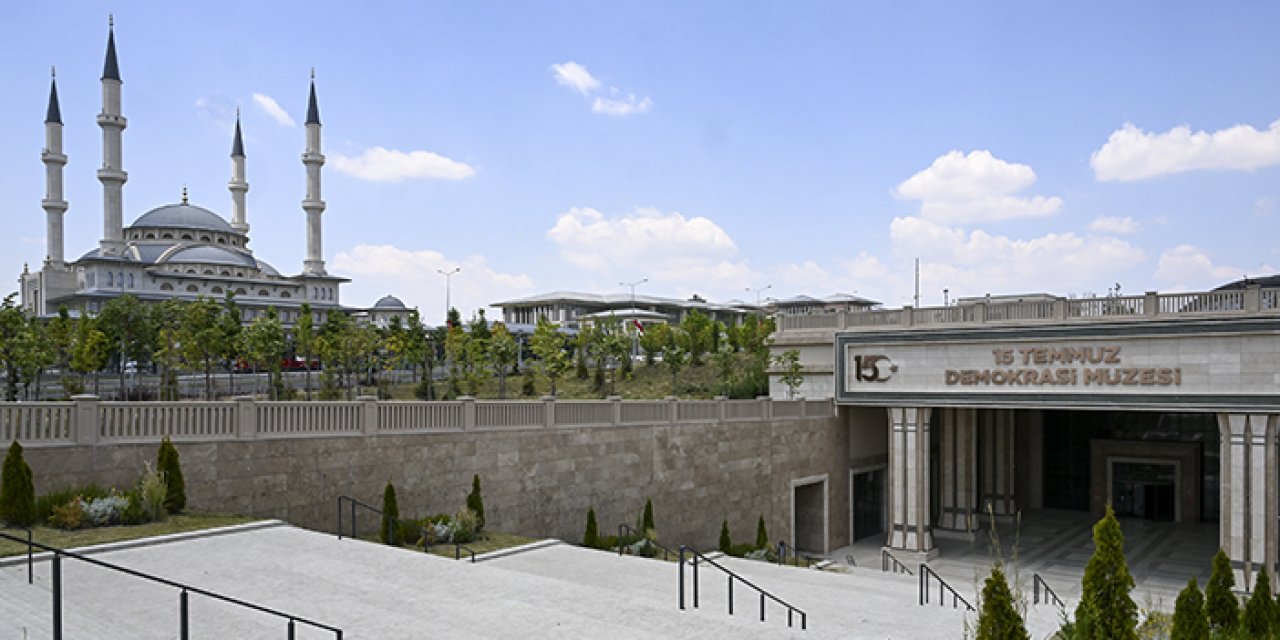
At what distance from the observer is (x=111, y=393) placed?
180 feet

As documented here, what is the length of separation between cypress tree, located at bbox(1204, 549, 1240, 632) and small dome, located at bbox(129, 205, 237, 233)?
92.0 metres

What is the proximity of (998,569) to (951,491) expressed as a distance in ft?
104

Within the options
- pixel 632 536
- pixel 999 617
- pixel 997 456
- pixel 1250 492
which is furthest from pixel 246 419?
pixel 997 456

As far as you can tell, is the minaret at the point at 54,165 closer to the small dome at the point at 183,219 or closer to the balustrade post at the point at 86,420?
the small dome at the point at 183,219

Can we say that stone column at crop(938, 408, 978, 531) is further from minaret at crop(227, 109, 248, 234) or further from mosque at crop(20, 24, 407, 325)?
minaret at crop(227, 109, 248, 234)

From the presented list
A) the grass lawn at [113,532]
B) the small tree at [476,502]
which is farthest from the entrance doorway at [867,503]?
the grass lawn at [113,532]

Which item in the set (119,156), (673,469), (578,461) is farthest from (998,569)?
(119,156)

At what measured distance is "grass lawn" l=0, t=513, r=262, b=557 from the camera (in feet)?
44.6

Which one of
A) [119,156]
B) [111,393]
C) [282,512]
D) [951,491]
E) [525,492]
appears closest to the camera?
[282,512]

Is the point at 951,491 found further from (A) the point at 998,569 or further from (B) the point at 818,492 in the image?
(A) the point at 998,569

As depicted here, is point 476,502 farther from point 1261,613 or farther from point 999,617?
point 1261,613

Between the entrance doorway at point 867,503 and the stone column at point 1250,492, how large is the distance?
1289 centimetres

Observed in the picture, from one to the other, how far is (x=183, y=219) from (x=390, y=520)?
273 ft

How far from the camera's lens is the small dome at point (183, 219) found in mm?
89812
